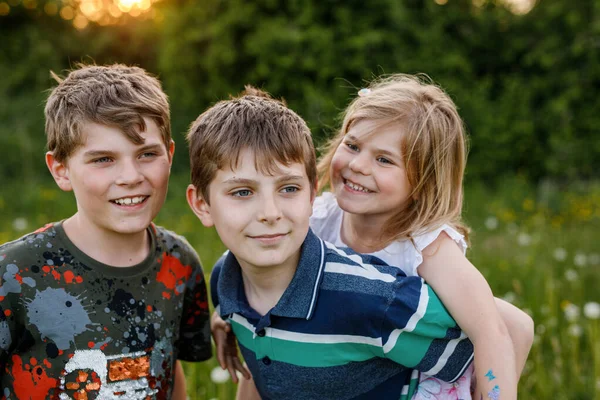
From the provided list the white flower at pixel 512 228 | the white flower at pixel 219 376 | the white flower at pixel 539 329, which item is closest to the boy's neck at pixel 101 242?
the white flower at pixel 219 376

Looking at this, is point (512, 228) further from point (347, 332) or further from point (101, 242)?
point (101, 242)

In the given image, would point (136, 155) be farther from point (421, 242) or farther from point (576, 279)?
point (576, 279)

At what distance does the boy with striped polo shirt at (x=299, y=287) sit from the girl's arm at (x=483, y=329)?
0.15 feet

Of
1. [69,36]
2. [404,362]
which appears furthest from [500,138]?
[69,36]

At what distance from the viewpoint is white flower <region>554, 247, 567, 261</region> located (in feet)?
13.8

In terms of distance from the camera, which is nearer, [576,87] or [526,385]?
[526,385]

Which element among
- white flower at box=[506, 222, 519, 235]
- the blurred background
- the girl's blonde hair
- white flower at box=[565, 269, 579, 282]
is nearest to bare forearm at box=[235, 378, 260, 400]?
the girl's blonde hair

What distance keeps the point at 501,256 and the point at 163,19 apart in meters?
5.19

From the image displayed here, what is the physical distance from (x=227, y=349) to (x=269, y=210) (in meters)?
0.77

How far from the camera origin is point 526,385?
9.95 feet

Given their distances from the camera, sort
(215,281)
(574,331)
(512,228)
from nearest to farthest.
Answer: (215,281) < (574,331) < (512,228)

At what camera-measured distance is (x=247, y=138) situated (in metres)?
1.89

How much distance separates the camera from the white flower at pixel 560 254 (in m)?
4.21

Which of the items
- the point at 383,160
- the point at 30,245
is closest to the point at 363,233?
the point at 383,160
